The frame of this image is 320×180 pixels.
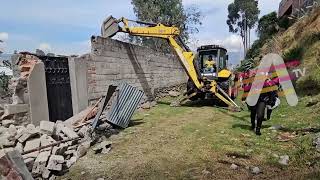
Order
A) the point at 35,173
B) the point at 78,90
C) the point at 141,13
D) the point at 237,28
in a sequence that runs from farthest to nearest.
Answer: the point at 237,28 → the point at 141,13 → the point at 78,90 → the point at 35,173

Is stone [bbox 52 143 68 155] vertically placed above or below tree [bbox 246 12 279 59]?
below

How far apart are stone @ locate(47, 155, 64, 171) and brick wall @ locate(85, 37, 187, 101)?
4.85 m

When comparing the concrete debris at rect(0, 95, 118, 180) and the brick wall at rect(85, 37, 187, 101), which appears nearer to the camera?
the concrete debris at rect(0, 95, 118, 180)

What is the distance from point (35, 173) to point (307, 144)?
476 centimetres

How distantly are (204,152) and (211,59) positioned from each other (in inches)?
325

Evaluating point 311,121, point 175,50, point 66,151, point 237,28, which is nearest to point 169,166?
point 66,151

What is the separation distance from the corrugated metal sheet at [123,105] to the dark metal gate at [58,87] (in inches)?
51.6

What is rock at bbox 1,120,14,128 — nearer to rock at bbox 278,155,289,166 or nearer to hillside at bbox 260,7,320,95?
rock at bbox 278,155,289,166

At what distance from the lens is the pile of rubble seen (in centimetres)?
612

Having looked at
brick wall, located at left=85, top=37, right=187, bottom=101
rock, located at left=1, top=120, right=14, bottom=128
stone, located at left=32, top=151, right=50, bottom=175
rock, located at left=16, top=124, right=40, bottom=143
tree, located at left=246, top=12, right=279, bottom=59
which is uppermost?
tree, located at left=246, top=12, right=279, bottom=59

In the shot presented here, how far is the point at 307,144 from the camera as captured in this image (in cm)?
703

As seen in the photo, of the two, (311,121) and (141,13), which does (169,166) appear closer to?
(311,121)

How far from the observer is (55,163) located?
617 centimetres

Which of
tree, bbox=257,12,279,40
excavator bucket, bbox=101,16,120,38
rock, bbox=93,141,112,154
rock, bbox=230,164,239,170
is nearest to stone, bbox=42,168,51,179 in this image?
rock, bbox=93,141,112,154
